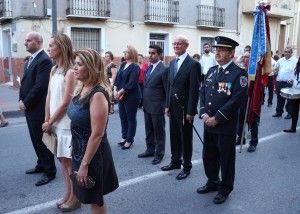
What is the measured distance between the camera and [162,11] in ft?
58.9

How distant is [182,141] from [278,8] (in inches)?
842

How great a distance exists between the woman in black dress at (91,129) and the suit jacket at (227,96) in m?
1.57

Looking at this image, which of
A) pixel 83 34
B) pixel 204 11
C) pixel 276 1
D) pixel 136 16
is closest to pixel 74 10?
pixel 83 34

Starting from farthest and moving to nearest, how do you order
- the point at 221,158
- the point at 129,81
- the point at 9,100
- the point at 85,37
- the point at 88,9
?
the point at 85,37 < the point at 88,9 < the point at 9,100 < the point at 129,81 < the point at 221,158

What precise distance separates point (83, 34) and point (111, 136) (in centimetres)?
953

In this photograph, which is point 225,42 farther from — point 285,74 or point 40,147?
point 285,74

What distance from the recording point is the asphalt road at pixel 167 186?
4039 millimetres

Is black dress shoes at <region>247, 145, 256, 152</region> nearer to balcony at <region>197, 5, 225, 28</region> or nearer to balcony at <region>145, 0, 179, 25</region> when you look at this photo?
balcony at <region>145, 0, 179, 25</region>

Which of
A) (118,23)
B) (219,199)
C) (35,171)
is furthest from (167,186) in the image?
(118,23)

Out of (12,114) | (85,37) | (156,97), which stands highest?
(85,37)

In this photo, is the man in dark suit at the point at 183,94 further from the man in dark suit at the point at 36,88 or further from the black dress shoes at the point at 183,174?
the man in dark suit at the point at 36,88

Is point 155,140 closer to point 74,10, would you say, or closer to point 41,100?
point 41,100

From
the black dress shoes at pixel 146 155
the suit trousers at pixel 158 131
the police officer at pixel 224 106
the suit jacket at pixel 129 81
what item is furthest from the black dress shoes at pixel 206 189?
the suit jacket at pixel 129 81

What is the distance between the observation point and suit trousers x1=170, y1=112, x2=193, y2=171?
16.2ft
